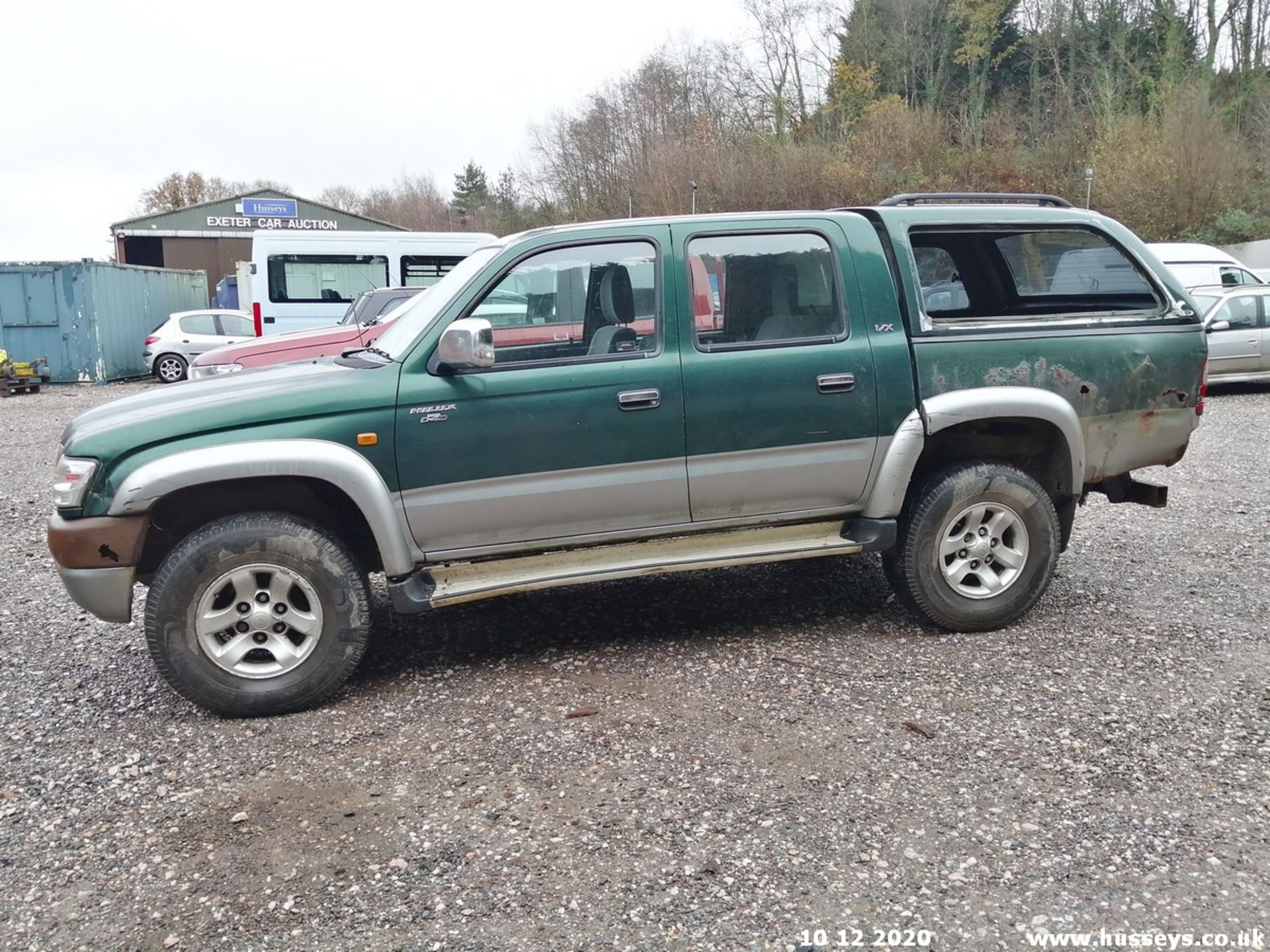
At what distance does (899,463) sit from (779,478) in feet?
1.86

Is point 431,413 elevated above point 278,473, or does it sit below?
above

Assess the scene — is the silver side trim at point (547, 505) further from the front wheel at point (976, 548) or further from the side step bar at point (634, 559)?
the front wheel at point (976, 548)

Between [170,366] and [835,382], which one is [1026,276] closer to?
[835,382]

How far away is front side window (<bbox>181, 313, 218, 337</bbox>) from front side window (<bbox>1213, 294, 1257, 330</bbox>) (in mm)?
19155

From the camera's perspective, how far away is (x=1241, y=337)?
1466 centimetres

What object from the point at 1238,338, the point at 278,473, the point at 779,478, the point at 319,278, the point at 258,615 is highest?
the point at 319,278

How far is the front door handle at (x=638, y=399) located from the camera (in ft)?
Answer: 14.4

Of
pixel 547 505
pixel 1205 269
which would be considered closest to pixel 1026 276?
pixel 547 505

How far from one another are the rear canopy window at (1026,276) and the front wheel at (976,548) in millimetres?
858

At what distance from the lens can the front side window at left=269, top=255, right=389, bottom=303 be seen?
17688mm

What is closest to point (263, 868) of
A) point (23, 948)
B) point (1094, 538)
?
point (23, 948)

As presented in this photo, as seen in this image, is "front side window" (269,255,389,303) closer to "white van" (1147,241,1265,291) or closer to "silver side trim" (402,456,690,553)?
"white van" (1147,241,1265,291)

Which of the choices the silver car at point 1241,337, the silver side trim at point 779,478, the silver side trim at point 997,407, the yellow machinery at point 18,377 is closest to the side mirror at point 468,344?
the silver side trim at point 779,478

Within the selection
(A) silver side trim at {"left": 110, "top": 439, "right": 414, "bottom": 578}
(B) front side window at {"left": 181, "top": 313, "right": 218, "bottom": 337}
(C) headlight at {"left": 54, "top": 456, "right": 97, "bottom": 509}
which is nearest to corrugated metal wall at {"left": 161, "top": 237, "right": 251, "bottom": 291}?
(B) front side window at {"left": 181, "top": 313, "right": 218, "bottom": 337}
